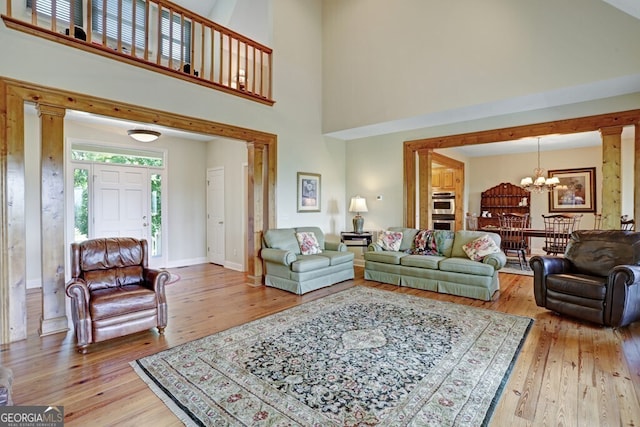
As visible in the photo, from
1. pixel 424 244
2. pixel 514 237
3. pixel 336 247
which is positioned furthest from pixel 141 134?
pixel 514 237

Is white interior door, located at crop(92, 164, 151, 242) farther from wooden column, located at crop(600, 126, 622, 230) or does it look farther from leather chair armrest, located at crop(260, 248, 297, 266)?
wooden column, located at crop(600, 126, 622, 230)

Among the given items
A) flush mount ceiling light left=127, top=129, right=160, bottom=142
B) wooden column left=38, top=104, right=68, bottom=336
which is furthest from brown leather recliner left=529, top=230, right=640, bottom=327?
flush mount ceiling light left=127, top=129, right=160, bottom=142

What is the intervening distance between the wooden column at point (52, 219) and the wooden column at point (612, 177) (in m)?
6.78

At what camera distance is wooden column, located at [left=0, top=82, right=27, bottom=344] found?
9.93 ft

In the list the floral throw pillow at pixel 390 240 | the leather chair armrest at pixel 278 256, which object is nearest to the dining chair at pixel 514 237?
the floral throw pillow at pixel 390 240

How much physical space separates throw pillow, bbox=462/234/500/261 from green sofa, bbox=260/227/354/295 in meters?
1.89

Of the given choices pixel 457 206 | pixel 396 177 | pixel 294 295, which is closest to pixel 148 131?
pixel 294 295

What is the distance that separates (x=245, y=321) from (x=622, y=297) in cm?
390

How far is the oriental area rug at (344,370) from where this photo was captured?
1.98m

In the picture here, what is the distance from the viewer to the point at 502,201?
8984 mm

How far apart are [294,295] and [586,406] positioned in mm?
3357

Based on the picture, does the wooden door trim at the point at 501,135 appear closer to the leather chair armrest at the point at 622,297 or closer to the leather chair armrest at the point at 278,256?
the leather chair armrest at the point at 622,297

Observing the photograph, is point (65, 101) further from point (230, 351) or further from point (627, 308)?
point (627, 308)

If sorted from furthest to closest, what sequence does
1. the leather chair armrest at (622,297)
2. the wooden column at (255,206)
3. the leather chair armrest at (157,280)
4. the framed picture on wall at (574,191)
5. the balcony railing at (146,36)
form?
the framed picture on wall at (574,191) → the wooden column at (255,206) → the balcony railing at (146,36) → the leather chair armrest at (157,280) → the leather chair armrest at (622,297)
